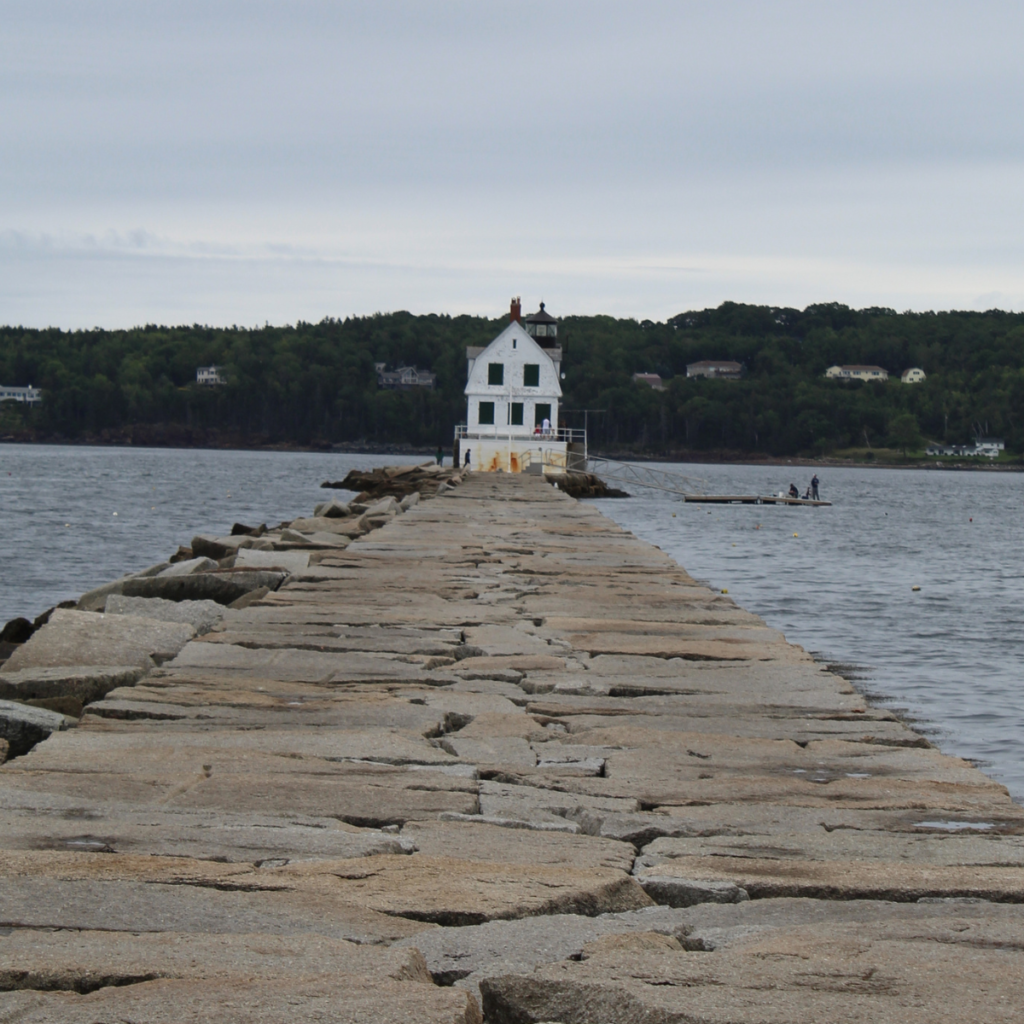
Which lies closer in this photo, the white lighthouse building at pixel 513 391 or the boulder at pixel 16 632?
the boulder at pixel 16 632

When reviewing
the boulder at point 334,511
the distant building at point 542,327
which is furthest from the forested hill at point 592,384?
the boulder at point 334,511

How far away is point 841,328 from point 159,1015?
166m

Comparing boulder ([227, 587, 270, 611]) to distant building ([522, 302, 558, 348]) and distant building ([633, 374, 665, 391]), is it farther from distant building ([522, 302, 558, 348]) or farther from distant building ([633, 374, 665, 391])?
distant building ([633, 374, 665, 391])

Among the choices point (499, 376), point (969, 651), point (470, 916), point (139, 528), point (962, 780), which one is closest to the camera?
point (470, 916)

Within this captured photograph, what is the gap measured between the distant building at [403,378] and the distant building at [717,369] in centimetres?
2887

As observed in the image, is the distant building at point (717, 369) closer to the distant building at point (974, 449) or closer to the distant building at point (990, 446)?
the distant building at point (974, 449)

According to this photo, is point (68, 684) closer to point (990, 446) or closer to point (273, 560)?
point (273, 560)

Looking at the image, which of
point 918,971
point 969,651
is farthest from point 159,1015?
point 969,651

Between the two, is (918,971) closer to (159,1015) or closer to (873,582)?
(159,1015)

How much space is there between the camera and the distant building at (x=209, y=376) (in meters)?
150

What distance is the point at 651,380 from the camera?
146 meters

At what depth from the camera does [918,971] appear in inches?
108

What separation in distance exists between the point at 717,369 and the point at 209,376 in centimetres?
5594

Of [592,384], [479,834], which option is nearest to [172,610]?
[479,834]
